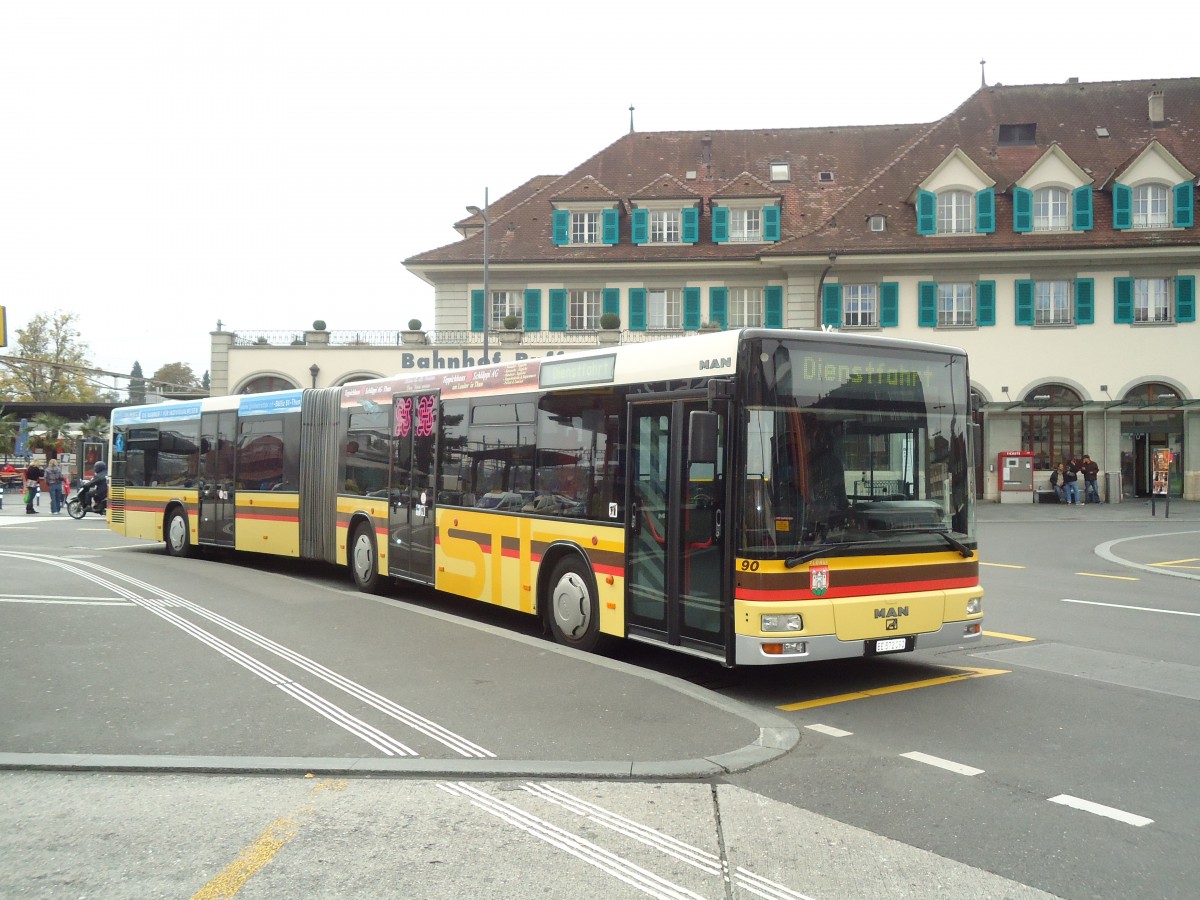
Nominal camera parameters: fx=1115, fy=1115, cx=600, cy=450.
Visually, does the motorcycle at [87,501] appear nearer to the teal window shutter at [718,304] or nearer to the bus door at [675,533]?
the teal window shutter at [718,304]

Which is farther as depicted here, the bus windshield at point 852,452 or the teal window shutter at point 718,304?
the teal window shutter at point 718,304

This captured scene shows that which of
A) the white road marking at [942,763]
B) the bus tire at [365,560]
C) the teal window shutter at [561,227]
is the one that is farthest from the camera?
the teal window shutter at [561,227]

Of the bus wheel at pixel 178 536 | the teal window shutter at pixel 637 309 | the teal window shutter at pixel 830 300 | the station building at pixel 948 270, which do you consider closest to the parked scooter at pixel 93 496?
the station building at pixel 948 270

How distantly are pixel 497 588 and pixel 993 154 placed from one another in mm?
36480

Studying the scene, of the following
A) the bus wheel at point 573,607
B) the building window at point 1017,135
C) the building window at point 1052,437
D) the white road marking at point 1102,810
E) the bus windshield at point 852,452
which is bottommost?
the white road marking at point 1102,810

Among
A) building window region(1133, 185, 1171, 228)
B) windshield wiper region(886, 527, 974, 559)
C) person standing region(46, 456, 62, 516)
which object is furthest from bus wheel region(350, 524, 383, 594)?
building window region(1133, 185, 1171, 228)

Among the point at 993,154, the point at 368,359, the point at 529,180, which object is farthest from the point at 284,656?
the point at 529,180

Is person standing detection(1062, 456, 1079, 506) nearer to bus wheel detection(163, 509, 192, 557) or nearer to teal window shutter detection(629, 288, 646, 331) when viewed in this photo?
teal window shutter detection(629, 288, 646, 331)

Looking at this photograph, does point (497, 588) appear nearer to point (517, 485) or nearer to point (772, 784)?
point (517, 485)

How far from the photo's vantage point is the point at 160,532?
20.5 m

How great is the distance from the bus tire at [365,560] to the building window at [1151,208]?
33.3 metres

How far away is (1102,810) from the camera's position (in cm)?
559

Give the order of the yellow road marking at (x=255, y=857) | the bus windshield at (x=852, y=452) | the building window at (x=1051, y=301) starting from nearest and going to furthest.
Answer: the yellow road marking at (x=255, y=857)
the bus windshield at (x=852, y=452)
the building window at (x=1051, y=301)

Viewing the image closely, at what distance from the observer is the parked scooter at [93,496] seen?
108 feet
